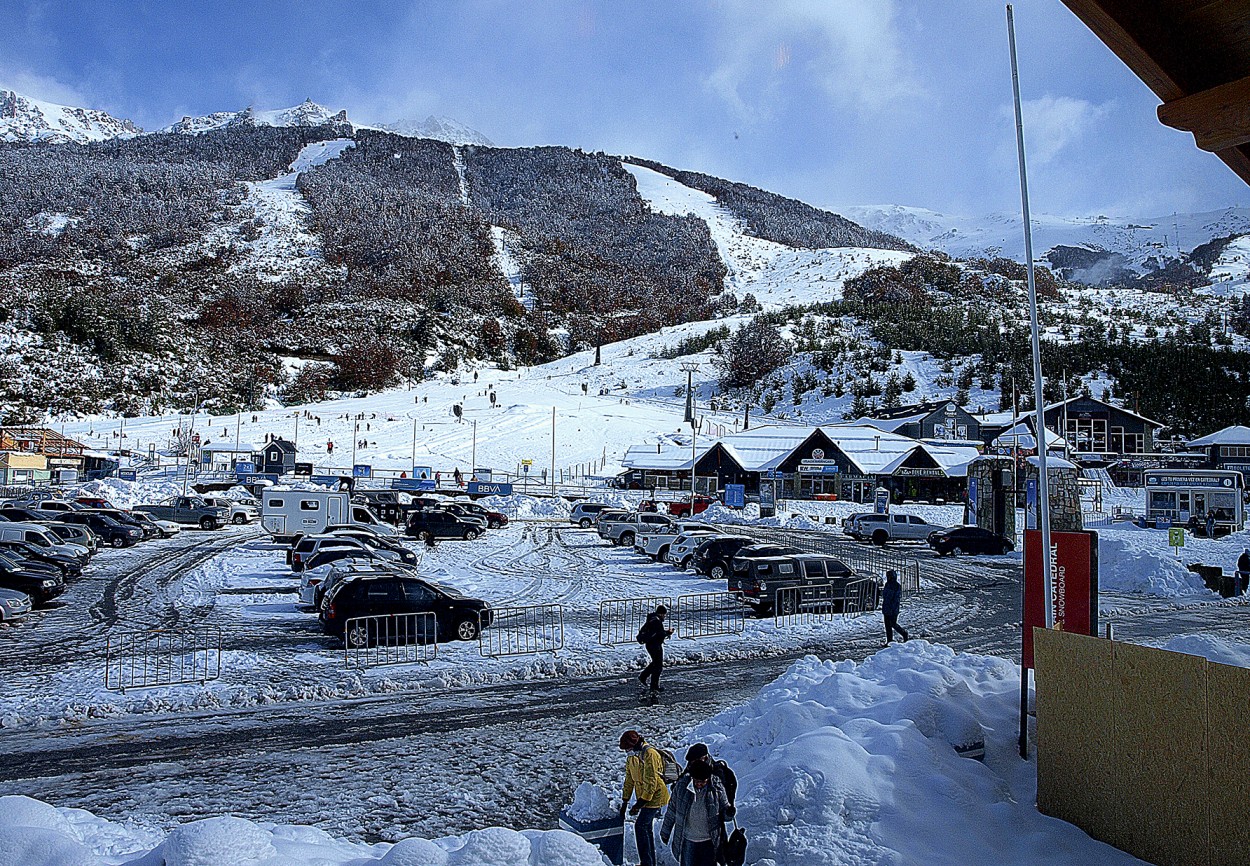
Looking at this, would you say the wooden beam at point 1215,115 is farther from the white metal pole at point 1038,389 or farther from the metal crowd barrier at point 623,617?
the metal crowd barrier at point 623,617

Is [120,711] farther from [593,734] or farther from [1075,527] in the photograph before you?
[1075,527]

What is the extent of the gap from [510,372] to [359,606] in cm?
10770

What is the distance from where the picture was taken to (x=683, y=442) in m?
70.9

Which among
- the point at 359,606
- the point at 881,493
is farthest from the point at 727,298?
the point at 359,606

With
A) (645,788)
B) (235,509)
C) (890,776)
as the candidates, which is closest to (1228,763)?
(890,776)

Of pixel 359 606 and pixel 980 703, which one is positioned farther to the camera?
pixel 359 606

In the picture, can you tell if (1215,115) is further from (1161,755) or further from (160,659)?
(160,659)

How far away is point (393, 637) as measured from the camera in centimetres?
1578

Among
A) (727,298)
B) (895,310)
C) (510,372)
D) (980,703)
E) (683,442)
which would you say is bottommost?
(980,703)

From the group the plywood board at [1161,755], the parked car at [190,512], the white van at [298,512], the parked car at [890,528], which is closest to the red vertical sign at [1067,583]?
the plywood board at [1161,755]

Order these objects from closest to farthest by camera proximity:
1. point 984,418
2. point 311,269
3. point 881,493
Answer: point 881,493 → point 984,418 → point 311,269

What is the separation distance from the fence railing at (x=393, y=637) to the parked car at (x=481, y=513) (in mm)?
22450

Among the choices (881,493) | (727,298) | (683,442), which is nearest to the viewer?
(881,493)

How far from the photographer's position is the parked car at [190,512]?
1593 inches
